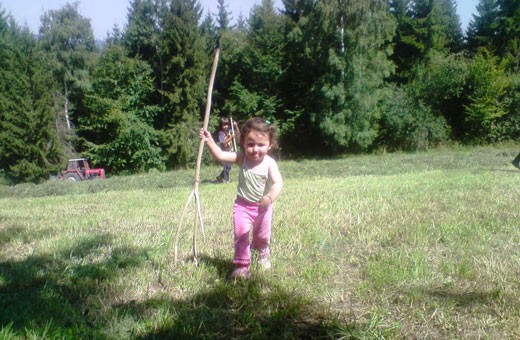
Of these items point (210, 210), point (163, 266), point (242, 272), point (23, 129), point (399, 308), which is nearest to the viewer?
point (399, 308)

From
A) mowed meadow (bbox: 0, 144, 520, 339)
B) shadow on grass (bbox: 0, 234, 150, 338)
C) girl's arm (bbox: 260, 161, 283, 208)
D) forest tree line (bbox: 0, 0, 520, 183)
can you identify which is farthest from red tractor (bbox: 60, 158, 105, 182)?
girl's arm (bbox: 260, 161, 283, 208)

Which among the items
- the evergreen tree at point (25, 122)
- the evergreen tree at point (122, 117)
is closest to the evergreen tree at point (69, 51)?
the evergreen tree at point (122, 117)

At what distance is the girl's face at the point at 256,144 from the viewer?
3.76 meters

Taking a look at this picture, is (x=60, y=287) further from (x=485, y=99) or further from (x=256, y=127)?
(x=485, y=99)

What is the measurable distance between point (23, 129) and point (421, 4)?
28.0 m

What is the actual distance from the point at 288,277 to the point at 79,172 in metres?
21.3

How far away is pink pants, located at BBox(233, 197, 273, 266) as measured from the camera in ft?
11.9

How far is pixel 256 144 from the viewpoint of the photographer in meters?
3.77

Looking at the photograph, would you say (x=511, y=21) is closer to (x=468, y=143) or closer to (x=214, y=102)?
(x=468, y=143)

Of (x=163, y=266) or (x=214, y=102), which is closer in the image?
(x=163, y=266)

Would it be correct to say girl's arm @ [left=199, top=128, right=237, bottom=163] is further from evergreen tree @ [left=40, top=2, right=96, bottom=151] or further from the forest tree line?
evergreen tree @ [left=40, top=2, right=96, bottom=151]

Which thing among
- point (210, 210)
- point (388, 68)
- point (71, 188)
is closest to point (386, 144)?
point (388, 68)

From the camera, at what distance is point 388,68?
2573 centimetres

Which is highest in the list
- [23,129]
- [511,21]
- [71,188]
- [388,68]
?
[511,21]
